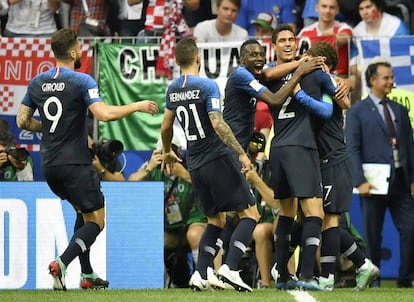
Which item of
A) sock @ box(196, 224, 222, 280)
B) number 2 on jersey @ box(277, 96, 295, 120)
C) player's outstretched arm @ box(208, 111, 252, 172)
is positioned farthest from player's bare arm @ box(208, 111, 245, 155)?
sock @ box(196, 224, 222, 280)

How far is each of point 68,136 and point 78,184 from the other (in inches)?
17.7

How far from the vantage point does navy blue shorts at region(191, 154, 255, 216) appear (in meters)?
11.8

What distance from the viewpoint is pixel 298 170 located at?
11.9 metres

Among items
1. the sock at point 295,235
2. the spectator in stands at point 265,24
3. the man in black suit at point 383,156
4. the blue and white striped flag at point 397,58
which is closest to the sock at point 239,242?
the sock at point 295,235

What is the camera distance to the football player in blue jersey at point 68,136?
11.8m

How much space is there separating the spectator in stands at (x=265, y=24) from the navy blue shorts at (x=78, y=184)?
5.62 m

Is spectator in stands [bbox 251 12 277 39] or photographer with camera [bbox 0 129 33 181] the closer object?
photographer with camera [bbox 0 129 33 181]

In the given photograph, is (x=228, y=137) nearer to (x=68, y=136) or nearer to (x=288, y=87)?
(x=288, y=87)

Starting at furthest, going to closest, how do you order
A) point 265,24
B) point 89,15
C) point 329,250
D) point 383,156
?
point 89,15
point 265,24
point 383,156
point 329,250

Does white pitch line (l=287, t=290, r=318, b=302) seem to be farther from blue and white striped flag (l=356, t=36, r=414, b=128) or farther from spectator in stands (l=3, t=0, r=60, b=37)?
spectator in stands (l=3, t=0, r=60, b=37)

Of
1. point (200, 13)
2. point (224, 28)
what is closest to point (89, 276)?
point (224, 28)

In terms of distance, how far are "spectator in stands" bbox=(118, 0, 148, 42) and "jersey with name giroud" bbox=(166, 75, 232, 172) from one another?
568 centimetres

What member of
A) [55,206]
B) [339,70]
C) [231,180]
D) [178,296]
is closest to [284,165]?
[231,180]

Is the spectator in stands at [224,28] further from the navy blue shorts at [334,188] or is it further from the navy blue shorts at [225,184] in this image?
the navy blue shorts at [225,184]
